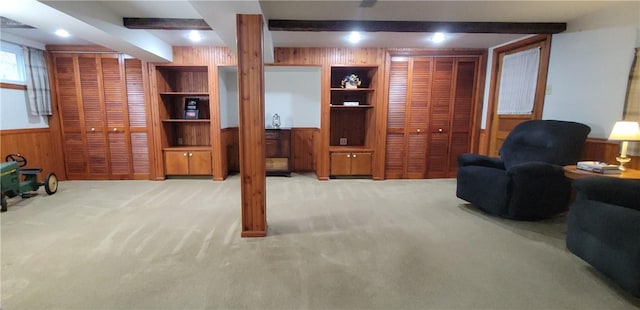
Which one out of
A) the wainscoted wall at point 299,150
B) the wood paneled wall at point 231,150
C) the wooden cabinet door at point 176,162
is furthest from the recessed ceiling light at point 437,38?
the wooden cabinet door at point 176,162

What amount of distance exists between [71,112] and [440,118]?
20.0ft

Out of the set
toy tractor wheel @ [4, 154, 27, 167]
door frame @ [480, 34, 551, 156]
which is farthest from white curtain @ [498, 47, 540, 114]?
toy tractor wheel @ [4, 154, 27, 167]

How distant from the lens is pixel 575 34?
3.28 metres

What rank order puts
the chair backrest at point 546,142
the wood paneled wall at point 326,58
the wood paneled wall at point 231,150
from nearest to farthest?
the chair backrest at point 546,142, the wood paneled wall at point 326,58, the wood paneled wall at point 231,150

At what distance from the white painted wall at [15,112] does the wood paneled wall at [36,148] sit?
0.28 feet

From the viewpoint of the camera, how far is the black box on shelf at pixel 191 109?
5.12 meters

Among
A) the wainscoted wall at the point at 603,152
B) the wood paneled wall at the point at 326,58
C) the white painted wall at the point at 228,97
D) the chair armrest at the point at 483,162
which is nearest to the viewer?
the wainscoted wall at the point at 603,152

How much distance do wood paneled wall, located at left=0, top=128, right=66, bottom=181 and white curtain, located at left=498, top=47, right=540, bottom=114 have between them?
23.0 ft

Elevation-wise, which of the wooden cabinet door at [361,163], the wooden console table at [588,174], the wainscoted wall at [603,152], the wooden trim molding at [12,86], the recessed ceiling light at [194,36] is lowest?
the wooden cabinet door at [361,163]

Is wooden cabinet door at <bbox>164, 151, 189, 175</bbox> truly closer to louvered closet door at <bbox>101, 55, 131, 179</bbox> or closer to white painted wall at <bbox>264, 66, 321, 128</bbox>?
louvered closet door at <bbox>101, 55, 131, 179</bbox>

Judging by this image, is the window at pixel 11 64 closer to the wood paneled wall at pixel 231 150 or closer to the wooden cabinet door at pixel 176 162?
the wooden cabinet door at pixel 176 162

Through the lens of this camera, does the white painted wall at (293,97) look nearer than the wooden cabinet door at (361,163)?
No

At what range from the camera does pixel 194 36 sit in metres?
4.00

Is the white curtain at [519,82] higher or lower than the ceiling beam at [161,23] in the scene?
lower
